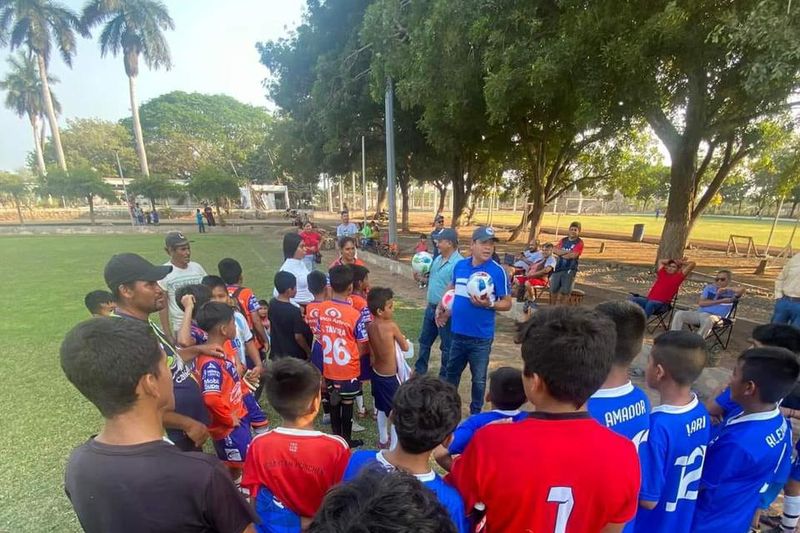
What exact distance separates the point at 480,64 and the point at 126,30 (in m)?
44.2

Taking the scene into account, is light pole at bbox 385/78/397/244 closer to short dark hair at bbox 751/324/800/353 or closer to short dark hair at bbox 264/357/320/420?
short dark hair at bbox 751/324/800/353

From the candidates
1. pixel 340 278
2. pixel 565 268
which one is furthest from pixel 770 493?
pixel 565 268

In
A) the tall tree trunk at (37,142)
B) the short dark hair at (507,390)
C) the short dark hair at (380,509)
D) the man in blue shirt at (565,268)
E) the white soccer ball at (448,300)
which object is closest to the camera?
the short dark hair at (380,509)

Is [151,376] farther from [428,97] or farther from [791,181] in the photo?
[791,181]

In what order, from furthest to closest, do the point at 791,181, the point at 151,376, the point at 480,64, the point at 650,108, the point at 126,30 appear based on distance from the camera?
the point at 126,30
the point at 791,181
the point at 480,64
the point at 650,108
the point at 151,376

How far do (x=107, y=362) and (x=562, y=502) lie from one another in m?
1.66

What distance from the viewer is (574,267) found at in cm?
801

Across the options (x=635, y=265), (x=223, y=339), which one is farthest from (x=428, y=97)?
(x=635, y=265)

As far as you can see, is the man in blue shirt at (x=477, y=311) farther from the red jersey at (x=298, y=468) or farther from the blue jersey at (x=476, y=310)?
the red jersey at (x=298, y=468)

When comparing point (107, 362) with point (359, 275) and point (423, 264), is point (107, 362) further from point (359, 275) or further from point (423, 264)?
point (423, 264)

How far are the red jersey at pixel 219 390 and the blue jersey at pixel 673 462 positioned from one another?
8.26 feet

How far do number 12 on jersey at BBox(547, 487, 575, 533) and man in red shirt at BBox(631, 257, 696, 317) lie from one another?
6.19 meters

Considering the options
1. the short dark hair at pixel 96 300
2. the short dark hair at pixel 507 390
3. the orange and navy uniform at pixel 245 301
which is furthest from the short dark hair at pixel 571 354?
the short dark hair at pixel 96 300

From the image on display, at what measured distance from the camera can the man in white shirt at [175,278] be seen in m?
4.14
